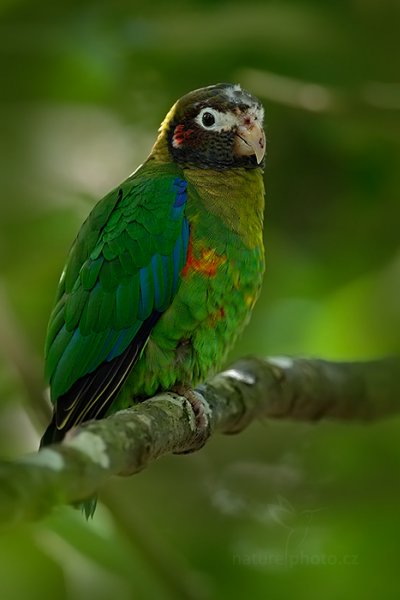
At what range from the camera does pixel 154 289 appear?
4.20m

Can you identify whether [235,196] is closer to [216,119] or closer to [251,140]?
[251,140]

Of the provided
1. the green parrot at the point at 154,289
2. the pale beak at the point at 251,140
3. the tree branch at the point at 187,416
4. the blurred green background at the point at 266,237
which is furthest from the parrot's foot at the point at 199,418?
the pale beak at the point at 251,140

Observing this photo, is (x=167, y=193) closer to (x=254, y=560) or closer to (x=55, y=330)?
(x=55, y=330)

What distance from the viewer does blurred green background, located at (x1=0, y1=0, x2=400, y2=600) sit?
13.9 ft

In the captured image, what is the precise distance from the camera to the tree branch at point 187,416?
177cm

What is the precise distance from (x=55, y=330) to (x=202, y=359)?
0.63 m

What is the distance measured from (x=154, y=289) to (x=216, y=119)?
913 mm

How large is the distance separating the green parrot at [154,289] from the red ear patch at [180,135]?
20 cm

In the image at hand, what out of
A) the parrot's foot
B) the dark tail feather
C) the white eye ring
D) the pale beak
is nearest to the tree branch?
the parrot's foot

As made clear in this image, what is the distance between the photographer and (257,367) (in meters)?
4.27

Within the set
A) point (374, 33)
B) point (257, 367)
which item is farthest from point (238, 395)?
point (374, 33)

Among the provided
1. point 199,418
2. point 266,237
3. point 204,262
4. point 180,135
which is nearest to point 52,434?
point 199,418

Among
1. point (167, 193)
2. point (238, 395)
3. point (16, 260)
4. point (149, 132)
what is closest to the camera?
point (238, 395)

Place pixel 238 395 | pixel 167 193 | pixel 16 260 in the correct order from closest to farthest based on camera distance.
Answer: pixel 238 395 → pixel 167 193 → pixel 16 260
